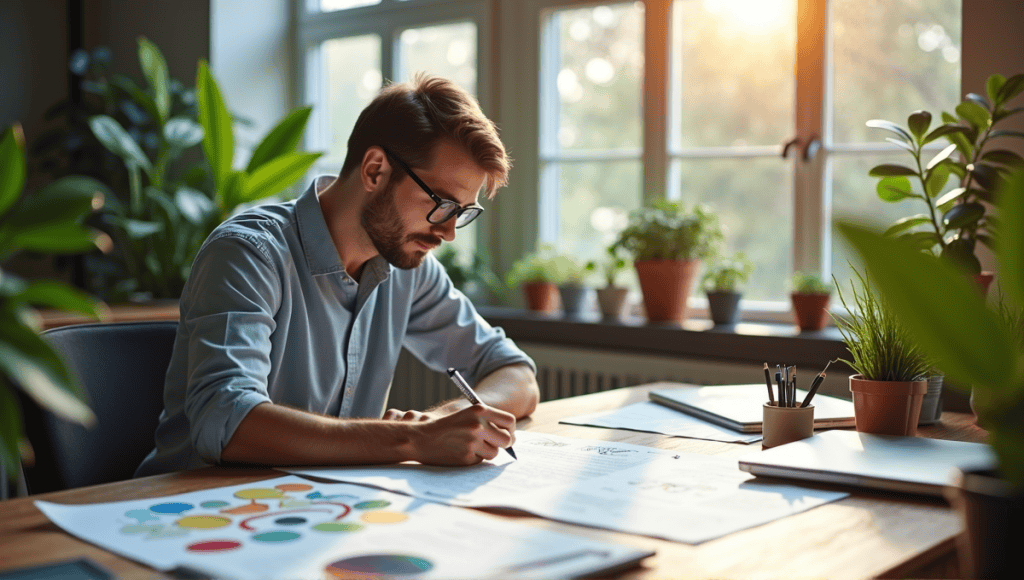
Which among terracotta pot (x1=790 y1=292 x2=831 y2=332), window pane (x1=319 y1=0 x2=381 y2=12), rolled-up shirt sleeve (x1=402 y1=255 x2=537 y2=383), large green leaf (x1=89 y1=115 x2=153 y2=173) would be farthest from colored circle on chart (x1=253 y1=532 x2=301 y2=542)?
window pane (x1=319 y1=0 x2=381 y2=12)

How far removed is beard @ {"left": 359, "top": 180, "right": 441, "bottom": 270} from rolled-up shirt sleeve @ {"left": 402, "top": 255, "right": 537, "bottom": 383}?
25 cm

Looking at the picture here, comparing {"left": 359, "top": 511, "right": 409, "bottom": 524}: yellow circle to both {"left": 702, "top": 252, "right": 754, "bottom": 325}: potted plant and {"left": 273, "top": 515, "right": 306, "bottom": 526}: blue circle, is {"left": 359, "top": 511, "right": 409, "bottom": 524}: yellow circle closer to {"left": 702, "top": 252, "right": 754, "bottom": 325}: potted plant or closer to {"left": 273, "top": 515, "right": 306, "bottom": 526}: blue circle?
{"left": 273, "top": 515, "right": 306, "bottom": 526}: blue circle

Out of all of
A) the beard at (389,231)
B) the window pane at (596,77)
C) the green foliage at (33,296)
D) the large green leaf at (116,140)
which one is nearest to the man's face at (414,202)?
the beard at (389,231)

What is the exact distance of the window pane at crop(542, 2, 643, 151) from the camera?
10.9 ft

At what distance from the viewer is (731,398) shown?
6.04ft

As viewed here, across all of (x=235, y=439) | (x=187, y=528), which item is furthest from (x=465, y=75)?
(x=187, y=528)

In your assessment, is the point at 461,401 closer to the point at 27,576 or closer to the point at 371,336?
the point at 371,336

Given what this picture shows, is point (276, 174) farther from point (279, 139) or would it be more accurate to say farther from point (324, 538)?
point (324, 538)

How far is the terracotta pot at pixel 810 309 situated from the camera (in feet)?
8.83

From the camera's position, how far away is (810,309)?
2.70 meters

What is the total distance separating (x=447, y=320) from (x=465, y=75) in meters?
1.88

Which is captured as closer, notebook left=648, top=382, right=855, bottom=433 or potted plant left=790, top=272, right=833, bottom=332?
notebook left=648, top=382, right=855, bottom=433

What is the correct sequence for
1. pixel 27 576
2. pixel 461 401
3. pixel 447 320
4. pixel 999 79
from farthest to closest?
pixel 447 320 → pixel 999 79 → pixel 461 401 → pixel 27 576

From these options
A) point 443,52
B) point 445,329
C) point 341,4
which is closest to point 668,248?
point 445,329
